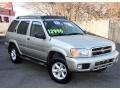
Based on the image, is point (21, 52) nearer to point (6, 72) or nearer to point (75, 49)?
point (6, 72)

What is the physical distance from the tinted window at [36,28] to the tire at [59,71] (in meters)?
1.17

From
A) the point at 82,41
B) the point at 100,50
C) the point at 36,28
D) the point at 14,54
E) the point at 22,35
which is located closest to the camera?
the point at 100,50

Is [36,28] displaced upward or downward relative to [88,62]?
upward

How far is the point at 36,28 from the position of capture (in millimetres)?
7961

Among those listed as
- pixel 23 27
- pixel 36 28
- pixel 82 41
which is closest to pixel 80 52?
pixel 82 41

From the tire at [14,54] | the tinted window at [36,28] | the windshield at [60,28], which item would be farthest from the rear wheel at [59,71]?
the tire at [14,54]

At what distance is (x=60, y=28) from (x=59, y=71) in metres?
1.51

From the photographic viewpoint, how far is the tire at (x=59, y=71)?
22.0 feet

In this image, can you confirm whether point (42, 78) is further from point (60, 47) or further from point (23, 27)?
point (23, 27)

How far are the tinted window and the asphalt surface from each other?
131 centimetres

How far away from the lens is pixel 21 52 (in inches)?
344

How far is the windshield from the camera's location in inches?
296

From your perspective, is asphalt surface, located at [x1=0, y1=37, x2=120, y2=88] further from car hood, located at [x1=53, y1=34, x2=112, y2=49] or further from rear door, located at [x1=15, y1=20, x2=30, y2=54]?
car hood, located at [x1=53, y1=34, x2=112, y2=49]

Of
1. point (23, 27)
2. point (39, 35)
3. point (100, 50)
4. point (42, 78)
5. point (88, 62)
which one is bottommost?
point (42, 78)
